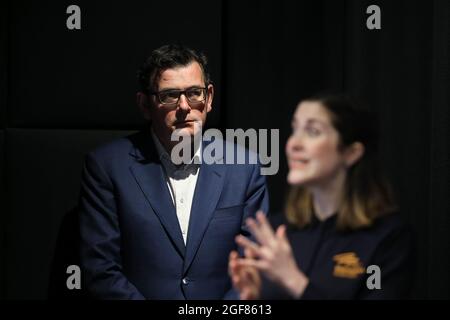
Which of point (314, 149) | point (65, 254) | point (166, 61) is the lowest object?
point (65, 254)

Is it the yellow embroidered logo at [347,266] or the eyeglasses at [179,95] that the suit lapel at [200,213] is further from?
the yellow embroidered logo at [347,266]

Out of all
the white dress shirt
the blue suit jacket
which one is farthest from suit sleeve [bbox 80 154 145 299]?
the white dress shirt

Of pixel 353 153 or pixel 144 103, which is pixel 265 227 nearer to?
pixel 353 153

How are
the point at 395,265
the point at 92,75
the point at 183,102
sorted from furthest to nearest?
the point at 92,75
the point at 183,102
the point at 395,265

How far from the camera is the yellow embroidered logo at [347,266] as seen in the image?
5.67 ft

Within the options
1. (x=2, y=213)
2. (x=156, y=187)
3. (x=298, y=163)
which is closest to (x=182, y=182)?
(x=156, y=187)

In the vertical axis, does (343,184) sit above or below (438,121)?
below

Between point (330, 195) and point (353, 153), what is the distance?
0.37ft

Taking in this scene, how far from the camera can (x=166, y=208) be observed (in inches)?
72.9

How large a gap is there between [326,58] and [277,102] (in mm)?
176

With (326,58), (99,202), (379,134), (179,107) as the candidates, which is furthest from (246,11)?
(99,202)

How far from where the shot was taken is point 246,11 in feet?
6.69

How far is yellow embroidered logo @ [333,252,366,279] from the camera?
173 cm

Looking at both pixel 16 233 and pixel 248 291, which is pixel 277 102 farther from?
pixel 16 233
